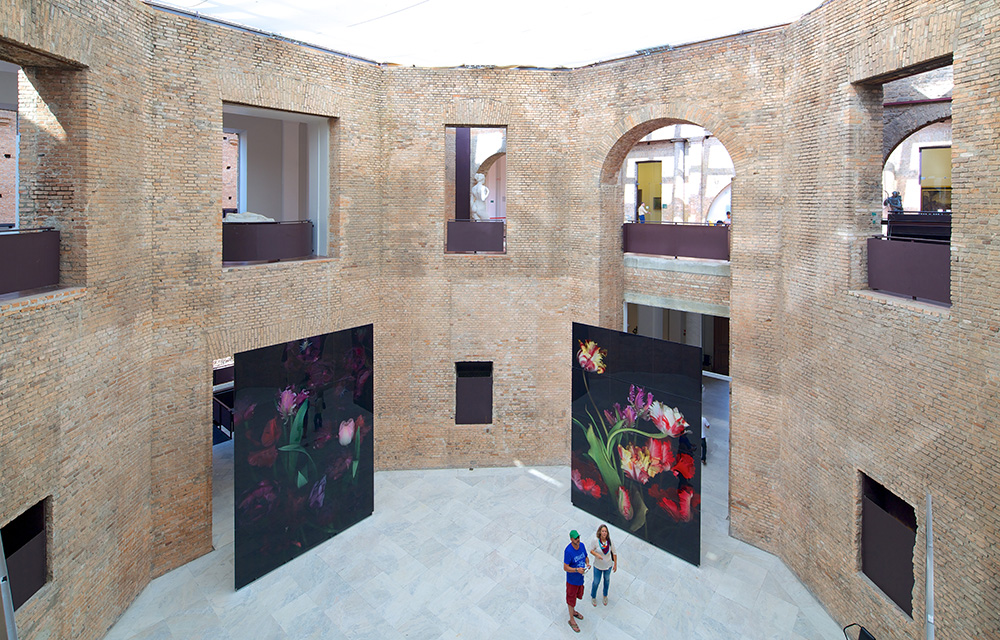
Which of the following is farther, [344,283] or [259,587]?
[344,283]

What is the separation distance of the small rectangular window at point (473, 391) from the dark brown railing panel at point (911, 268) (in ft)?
26.5

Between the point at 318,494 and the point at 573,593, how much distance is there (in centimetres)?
491

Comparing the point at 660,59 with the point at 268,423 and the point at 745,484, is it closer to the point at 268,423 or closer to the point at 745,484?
the point at 745,484

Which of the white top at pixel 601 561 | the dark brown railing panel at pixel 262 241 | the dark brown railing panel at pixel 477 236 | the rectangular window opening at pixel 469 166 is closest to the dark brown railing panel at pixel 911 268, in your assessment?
the white top at pixel 601 561

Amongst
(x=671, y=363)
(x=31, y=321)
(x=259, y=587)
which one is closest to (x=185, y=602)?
(x=259, y=587)

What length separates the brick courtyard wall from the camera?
6.92 meters

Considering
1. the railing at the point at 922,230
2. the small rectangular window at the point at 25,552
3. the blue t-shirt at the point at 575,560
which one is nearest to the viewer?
the small rectangular window at the point at 25,552

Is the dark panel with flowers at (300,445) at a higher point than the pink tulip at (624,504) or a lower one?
higher

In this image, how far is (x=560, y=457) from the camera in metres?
14.4

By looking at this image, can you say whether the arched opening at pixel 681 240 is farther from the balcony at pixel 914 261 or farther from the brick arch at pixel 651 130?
the balcony at pixel 914 261

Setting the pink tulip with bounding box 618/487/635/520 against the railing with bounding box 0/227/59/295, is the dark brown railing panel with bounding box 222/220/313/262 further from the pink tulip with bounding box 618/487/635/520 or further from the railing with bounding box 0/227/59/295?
the pink tulip with bounding box 618/487/635/520

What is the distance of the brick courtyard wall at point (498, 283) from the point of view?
6.92 meters

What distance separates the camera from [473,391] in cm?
1409

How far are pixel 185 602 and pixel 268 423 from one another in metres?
3.00
